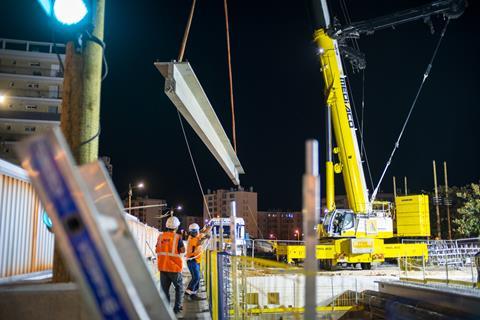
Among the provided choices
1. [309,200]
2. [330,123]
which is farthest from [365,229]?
[309,200]

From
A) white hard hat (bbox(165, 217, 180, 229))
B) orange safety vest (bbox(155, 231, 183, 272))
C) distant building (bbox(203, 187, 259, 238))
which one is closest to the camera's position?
orange safety vest (bbox(155, 231, 183, 272))

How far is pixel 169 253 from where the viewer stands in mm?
8086

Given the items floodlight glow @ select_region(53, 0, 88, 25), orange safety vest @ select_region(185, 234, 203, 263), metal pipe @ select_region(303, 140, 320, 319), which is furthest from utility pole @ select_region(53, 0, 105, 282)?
orange safety vest @ select_region(185, 234, 203, 263)

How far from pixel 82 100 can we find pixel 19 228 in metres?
3.41

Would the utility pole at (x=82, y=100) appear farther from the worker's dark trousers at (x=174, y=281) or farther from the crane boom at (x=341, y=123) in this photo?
the crane boom at (x=341, y=123)

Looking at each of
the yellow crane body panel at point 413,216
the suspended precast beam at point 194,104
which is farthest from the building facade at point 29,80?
the suspended precast beam at point 194,104

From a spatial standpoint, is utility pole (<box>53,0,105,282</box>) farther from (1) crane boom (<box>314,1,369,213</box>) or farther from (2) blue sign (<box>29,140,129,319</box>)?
(1) crane boom (<box>314,1,369,213</box>)

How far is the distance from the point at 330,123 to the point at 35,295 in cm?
1734

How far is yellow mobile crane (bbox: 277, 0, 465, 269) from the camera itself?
19.0 m

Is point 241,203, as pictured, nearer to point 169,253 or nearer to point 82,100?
point 169,253

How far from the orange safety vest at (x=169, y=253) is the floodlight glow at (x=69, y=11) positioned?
209 inches

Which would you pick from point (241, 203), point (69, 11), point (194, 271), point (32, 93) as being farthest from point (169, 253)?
point (241, 203)

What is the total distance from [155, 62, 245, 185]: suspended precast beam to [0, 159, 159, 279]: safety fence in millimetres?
1876

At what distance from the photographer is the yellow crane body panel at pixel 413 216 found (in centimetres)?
1984
